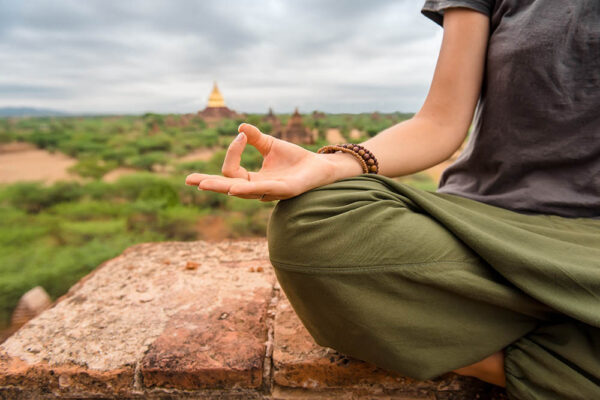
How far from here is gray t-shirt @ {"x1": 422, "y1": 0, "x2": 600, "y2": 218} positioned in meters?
A: 0.64

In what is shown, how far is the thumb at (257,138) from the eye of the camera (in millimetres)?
556

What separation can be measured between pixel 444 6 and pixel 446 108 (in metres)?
0.20

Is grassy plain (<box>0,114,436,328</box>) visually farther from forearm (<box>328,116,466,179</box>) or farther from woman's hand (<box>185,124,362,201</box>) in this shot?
woman's hand (<box>185,124,362,201</box>)

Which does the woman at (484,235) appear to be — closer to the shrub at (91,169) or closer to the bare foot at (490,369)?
the bare foot at (490,369)

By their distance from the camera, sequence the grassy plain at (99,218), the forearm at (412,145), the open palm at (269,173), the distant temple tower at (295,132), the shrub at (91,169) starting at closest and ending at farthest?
the open palm at (269,173) < the forearm at (412,145) < the grassy plain at (99,218) < the distant temple tower at (295,132) < the shrub at (91,169)

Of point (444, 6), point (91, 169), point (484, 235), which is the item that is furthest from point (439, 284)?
point (91, 169)

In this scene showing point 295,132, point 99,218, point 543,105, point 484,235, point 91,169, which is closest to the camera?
point 484,235

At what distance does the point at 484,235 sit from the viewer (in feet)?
1.74

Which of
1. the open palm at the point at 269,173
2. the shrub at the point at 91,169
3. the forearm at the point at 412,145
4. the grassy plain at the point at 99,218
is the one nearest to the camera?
the open palm at the point at 269,173

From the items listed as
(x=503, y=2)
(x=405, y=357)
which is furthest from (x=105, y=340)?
(x=503, y=2)

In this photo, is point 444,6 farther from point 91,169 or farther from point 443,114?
point 91,169

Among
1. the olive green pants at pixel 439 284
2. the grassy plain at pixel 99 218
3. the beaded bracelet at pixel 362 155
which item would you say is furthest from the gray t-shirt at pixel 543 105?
the grassy plain at pixel 99 218

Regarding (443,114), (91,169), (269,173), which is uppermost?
(443,114)

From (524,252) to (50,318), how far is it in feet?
3.26
